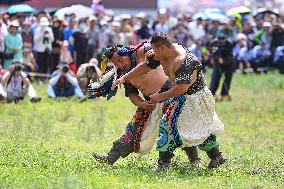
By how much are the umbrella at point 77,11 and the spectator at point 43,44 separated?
0.81 metres

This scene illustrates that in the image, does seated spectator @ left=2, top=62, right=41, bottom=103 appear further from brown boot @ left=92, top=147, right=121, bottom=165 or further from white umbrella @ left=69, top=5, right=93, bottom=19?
brown boot @ left=92, top=147, right=121, bottom=165

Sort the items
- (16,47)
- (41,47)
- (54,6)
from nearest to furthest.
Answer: (16,47) → (41,47) → (54,6)

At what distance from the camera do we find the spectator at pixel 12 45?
1878 centimetres

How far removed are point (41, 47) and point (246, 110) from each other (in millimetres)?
6044

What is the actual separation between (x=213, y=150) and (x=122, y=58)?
1383 mm

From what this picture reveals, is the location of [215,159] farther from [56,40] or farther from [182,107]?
[56,40]

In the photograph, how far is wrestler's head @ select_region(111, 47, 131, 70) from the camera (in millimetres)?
9250

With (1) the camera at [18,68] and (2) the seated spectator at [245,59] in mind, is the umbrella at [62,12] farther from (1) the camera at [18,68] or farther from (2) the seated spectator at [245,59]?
(2) the seated spectator at [245,59]

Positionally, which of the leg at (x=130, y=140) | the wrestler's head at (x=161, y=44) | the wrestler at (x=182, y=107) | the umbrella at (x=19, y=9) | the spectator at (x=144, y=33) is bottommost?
the spectator at (x=144, y=33)

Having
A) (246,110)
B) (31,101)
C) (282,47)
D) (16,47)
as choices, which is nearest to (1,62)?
(16,47)

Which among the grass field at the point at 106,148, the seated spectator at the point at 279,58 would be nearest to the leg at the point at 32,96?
the grass field at the point at 106,148

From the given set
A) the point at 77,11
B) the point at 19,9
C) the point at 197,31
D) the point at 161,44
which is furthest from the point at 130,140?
the point at 197,31

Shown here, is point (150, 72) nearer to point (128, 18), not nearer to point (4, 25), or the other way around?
point (4, 25)

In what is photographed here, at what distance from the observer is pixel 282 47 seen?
26.0m
